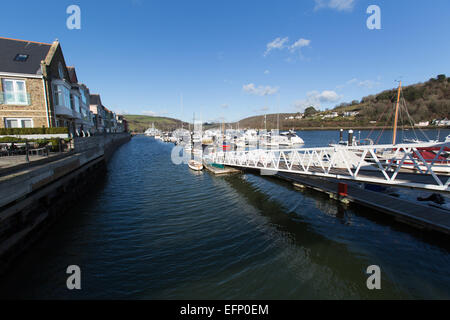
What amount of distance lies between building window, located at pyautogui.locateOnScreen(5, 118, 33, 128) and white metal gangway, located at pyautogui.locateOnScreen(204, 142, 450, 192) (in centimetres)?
1988

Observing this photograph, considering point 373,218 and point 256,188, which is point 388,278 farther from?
point 256,188

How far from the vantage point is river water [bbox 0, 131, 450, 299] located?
21.4 ft

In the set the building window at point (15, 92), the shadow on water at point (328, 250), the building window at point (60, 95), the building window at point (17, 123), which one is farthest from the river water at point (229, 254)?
the building window at point (60, 95)

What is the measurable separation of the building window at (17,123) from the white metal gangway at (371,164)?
19.9 meters

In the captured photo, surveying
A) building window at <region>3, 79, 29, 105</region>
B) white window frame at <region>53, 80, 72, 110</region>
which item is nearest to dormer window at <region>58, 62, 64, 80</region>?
white window frame at <region>53, 80, 72, 110</region>

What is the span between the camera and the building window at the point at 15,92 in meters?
19.1

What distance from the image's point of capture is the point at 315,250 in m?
8.77

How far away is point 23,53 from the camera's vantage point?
71.7 ft

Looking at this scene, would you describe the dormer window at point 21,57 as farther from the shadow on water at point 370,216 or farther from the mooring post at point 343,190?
the mooring post at point 343,190

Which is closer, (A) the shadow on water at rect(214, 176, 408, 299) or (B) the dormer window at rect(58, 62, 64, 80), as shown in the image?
(A) the shadow on water at rect(214, 176, 408, 299)

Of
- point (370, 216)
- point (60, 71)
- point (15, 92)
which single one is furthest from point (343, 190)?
point (60, 71)

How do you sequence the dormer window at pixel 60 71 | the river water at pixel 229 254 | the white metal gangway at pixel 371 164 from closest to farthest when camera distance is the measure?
the river water at pixel 229 254 < the white metal gangway at pixel 371 164 < the dormer window at pixel 60 71

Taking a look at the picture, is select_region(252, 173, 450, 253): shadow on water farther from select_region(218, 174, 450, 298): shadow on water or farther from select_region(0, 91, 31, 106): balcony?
select_region(0, 91, 31, 106): balcony
